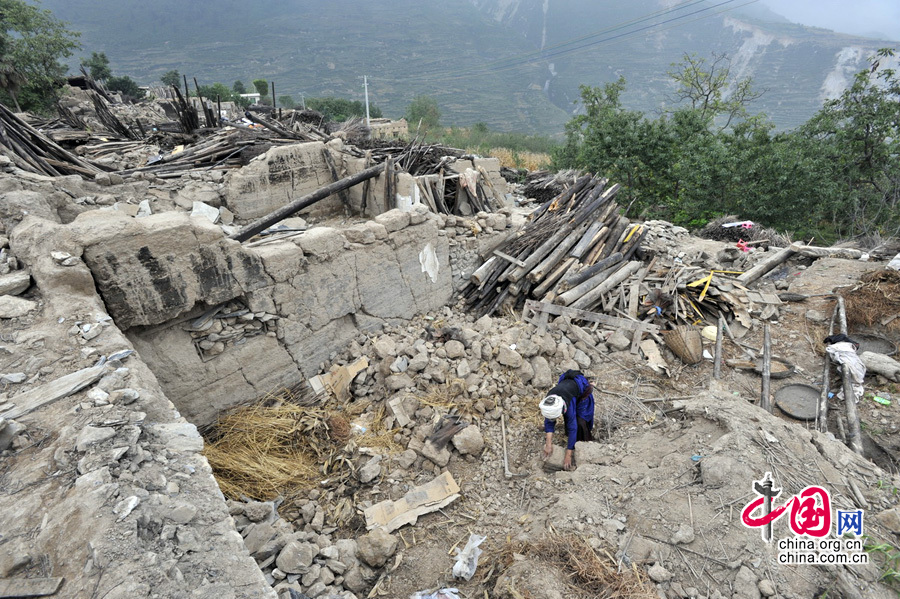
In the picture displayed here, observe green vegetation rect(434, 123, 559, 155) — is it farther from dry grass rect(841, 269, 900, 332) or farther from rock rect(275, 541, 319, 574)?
rock rect(275, 541, 319, 574)

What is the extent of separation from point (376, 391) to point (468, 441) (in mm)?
1496

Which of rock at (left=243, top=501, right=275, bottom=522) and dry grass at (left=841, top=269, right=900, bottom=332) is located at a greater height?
dry grass at (left=841, top=269, right=900, bottom=332)

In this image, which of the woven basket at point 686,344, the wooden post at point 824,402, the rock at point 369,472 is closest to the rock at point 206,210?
the rock at point 369,472

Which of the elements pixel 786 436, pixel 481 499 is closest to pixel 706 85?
pixel 786 436

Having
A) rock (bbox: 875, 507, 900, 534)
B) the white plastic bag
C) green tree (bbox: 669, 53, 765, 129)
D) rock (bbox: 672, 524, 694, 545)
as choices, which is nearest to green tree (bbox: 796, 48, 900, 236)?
green tree (bbox: 669, 53, 765, 129)

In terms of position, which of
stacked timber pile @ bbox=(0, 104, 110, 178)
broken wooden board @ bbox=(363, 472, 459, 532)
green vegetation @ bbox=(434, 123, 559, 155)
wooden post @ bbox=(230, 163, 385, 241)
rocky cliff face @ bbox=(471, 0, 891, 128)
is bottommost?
green vegetation @ bbox=(434, 123, 559, 155)

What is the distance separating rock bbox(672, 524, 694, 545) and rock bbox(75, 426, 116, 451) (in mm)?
4077

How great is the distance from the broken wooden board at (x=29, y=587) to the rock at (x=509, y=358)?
453 centimetres

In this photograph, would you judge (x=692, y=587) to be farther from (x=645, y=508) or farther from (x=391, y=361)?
(x=391, y=361)

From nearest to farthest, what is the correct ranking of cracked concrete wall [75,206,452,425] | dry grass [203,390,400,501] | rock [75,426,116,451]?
rock [75,426,116,451]
cracked concrete wall [75,206,452,425]
dry grass [203,390,400,501]

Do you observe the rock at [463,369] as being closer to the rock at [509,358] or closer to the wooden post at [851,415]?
the rock at [509,358]

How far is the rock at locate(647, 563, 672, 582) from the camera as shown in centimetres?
310

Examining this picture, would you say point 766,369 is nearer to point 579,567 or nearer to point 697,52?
point 579,567

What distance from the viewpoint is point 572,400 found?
469 centimetres
